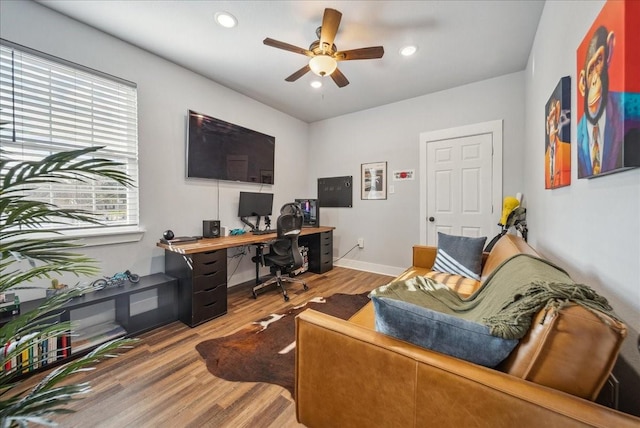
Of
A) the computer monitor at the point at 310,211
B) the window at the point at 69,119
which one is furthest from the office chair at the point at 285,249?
the window at the point at 69,119

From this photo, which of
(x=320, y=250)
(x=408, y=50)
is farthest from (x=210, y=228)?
(x=408, y=50)

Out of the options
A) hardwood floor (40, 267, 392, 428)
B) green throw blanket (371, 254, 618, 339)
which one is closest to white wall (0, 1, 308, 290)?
hardwood floor (40, 267, 392, 428)

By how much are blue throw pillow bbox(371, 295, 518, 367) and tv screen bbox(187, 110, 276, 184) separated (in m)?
2.76

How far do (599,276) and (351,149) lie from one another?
3.59 m

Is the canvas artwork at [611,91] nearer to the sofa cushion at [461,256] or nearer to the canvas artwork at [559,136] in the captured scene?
the canvas artwork at [559,136]

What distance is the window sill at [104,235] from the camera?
205cm

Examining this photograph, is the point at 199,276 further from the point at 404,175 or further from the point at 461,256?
the point at 404,175

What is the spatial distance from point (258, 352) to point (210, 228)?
1.62 metres

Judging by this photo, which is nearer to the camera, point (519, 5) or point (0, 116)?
point (0, 116)

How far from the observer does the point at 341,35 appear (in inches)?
89.8

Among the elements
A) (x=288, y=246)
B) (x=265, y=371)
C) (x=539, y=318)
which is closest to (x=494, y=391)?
(x=539, y=318)

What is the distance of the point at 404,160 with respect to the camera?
12.3 feet

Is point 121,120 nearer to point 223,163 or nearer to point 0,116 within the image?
point 0,116

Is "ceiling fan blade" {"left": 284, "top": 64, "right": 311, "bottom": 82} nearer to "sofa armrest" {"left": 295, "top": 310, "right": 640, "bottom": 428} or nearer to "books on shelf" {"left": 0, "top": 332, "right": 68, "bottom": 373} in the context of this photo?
"sofa armrest" {"left": 295, "top": 310, "right": 640, "bottom": 428}
